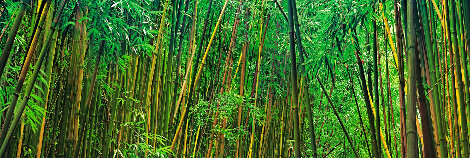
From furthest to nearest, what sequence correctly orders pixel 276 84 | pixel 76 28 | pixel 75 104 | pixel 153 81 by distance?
pixel 276 84
pixel 153 81
pixel 75 104
pixel 76 28

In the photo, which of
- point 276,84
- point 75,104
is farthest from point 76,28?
point 276,84

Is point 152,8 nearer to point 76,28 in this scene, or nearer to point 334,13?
point 76,28

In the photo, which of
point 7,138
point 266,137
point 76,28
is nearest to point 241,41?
point 266,137

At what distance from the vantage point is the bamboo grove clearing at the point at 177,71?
1.71 m

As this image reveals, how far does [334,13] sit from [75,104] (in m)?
1.40

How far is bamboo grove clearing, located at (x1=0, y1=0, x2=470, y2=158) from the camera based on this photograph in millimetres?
1709

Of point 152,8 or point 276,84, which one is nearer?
point 152,8

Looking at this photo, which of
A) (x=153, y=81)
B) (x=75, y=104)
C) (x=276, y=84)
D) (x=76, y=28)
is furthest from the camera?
(x=276, y=84)

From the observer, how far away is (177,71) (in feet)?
9.58

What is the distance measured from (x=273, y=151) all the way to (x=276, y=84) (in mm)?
727

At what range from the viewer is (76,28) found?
218 cm

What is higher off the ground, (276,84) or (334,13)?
(334,13)

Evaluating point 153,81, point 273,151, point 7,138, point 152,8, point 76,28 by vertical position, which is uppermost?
point 152,8

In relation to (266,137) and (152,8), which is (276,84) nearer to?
(266,137)
